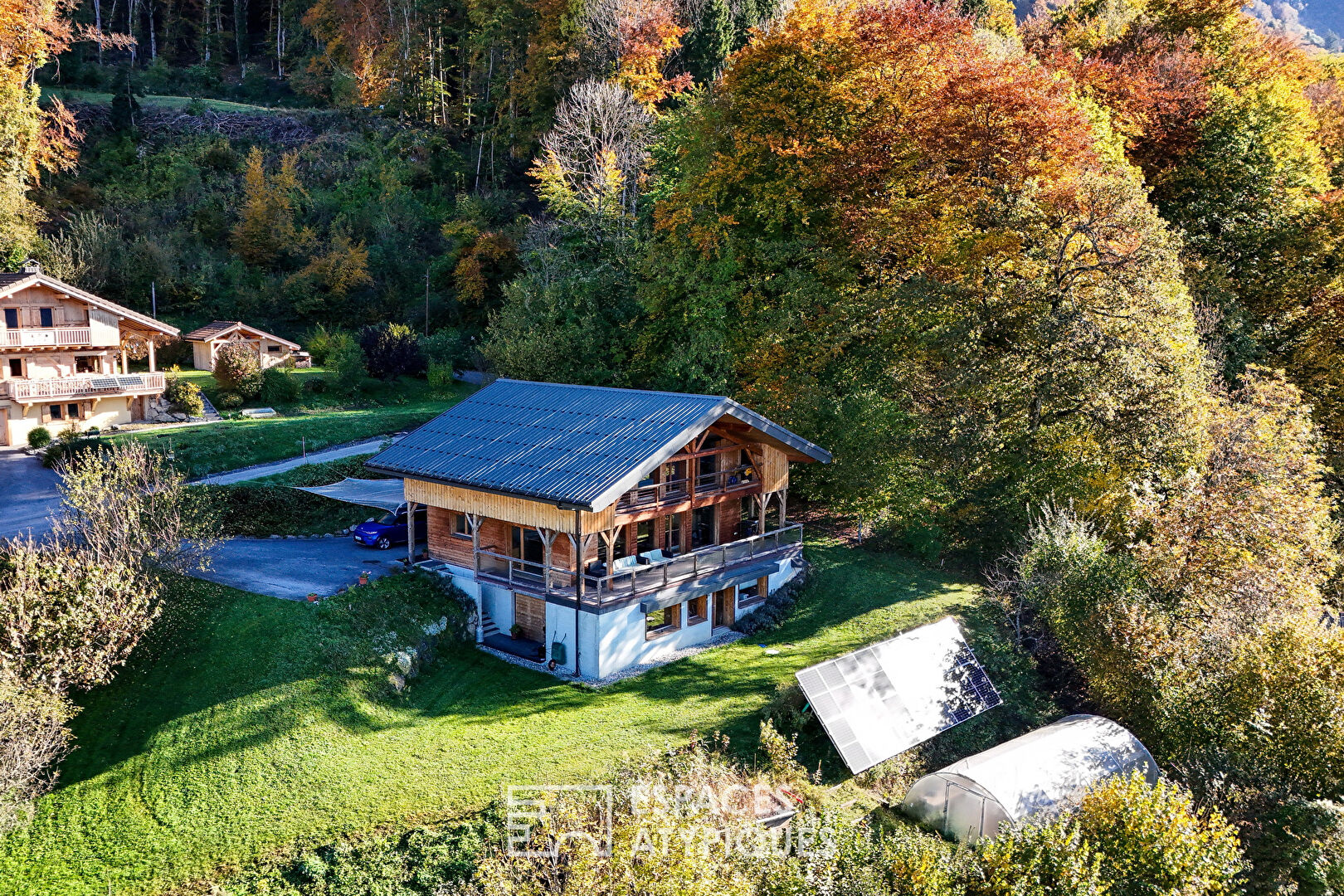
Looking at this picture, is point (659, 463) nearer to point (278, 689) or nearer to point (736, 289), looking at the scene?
point (278, 689)

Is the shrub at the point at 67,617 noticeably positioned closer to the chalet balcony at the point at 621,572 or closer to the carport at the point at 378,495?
the carport at the point at 378,495

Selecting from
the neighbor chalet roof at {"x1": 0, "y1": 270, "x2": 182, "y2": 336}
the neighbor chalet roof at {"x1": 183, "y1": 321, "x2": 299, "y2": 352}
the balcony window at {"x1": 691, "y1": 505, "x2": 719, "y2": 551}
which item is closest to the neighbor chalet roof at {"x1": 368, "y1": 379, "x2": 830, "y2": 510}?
the balcony window at {"x1": 691, "y1": 505, "x2": 719, "y2": 551}

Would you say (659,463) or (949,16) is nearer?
(659,463)

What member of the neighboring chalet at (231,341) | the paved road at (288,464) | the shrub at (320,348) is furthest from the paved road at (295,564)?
the shrub at (320,348)

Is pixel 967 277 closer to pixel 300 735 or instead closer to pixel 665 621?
pixel 665 621

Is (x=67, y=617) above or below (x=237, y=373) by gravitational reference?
below

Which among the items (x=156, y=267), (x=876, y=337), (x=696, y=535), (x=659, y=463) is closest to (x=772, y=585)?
(x=696, y=535)

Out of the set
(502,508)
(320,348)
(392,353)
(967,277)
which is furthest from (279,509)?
(967,277)
